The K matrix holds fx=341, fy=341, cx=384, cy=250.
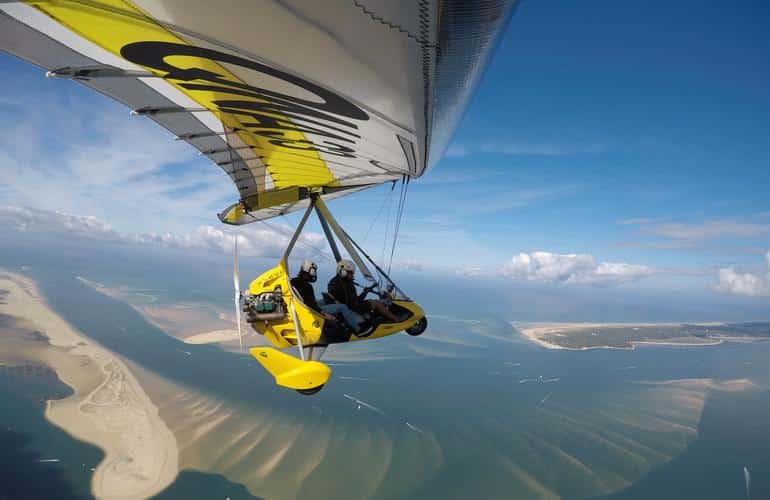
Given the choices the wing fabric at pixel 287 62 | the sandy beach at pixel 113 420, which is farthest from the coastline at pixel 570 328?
the wing fabric at pixel 287 62

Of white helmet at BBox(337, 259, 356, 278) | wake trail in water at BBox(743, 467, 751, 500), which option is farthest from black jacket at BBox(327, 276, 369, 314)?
wake trail in water at BBox(743, 467, 751, 500)

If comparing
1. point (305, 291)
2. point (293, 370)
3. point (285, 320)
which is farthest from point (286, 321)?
point (293, 370)

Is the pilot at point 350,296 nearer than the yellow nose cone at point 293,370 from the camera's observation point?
No

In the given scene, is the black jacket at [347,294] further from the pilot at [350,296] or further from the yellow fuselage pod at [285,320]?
the yellow fuselage pod at [285,320]

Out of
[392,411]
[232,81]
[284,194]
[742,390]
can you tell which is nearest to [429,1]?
[232,81]

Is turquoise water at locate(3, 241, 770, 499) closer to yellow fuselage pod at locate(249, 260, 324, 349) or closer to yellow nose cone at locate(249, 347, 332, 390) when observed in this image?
yellow fuselage pod at locate(249, 260, 324, 349)

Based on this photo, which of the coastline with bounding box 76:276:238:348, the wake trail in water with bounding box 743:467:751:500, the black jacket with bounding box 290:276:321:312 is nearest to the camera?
the black jacket with bounding box 290:276:321:312
